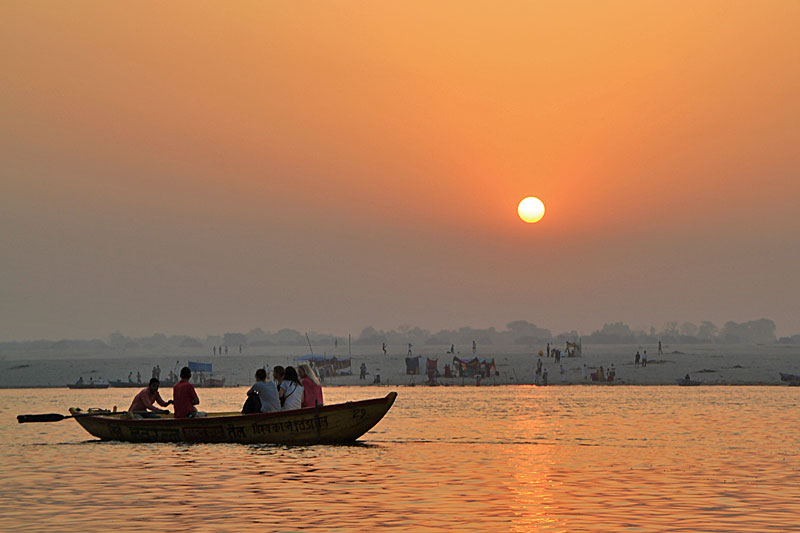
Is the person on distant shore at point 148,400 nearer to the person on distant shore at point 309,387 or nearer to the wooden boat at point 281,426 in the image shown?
the wooden boat at point 281,426

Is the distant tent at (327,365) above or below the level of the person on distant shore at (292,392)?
above

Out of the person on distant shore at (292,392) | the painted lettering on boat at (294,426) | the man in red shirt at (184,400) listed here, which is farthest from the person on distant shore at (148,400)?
the person on distant shore at (292,392)

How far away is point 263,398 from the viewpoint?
3111 centimetres

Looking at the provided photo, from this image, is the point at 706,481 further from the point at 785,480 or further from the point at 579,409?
the point at 579,409

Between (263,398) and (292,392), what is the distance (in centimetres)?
103

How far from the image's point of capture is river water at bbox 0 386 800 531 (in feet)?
56.8

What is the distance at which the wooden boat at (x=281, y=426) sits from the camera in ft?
100

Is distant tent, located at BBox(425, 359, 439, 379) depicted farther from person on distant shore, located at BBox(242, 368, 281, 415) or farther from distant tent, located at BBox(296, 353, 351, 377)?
person on distant shore, located at BBox(242, 368, 281, 415)

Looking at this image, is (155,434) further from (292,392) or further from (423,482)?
(423,482)

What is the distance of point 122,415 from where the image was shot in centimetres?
3547

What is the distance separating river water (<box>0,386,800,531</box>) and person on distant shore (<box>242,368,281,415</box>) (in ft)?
4.12

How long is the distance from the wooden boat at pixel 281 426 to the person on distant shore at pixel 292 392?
0.68m

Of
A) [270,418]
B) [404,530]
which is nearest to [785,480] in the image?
[404,530]

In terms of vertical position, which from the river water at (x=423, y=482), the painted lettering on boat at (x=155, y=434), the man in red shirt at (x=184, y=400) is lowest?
the river water at (x=423, y=482)
